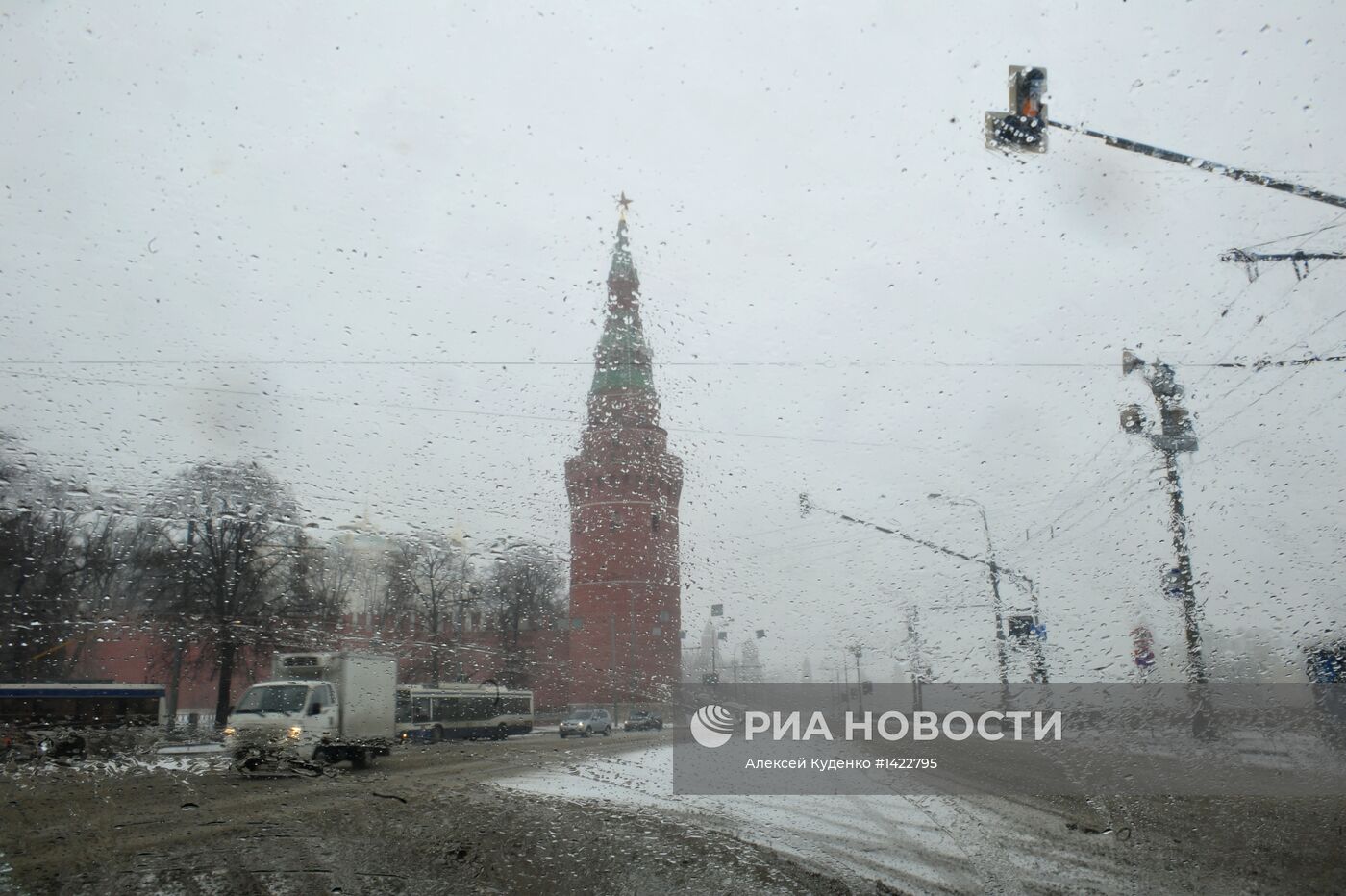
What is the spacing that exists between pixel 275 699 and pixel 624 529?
3.94 m

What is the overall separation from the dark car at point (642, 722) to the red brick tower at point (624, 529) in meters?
0.64

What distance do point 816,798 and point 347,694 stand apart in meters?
5.02

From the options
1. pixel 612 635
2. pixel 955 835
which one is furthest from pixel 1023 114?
pixel 612 635

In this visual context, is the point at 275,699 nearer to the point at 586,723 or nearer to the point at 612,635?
the point at 612,635

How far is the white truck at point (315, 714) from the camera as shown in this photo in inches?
370

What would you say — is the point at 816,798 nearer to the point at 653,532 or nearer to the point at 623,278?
the point at 653,532

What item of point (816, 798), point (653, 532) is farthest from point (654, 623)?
point (816, 798)

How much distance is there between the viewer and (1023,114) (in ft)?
22.2

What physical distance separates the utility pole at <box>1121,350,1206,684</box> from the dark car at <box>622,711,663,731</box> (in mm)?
6152

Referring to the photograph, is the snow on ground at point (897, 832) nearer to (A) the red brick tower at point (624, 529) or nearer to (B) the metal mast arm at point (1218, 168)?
(A) the red brick tower at point (624, 529)

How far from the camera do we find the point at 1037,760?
13.4 m

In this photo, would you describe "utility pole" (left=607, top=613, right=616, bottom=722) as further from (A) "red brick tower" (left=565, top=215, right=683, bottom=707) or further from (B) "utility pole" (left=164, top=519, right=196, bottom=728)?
(B) "utility pole" (left=164, top=519, right=196, bottom=728)

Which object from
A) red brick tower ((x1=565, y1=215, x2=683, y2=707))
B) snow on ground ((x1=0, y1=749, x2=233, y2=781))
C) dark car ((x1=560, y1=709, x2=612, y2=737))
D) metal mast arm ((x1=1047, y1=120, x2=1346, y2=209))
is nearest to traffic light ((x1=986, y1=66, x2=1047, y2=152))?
metal mast arm ((x1=1047, y1=120, x2=1346, y2=209))

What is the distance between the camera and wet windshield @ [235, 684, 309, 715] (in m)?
9.30
